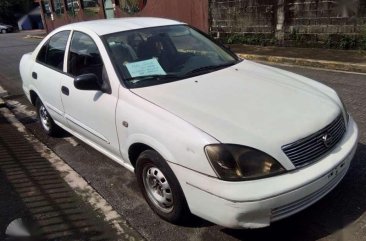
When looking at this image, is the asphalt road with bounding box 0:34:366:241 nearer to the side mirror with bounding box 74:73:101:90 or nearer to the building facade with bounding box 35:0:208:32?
the side mirror with bounding box 74:73:101:90

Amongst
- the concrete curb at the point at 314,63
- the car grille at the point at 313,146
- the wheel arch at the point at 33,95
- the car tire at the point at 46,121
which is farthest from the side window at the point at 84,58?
the concrete curb at the point at 314,63

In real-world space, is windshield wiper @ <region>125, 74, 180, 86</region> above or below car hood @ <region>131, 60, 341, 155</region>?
above

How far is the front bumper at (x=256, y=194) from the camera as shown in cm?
264

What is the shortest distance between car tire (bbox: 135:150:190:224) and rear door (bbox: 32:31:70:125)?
5.76ft

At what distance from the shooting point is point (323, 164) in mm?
2893

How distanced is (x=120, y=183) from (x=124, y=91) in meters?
1.11

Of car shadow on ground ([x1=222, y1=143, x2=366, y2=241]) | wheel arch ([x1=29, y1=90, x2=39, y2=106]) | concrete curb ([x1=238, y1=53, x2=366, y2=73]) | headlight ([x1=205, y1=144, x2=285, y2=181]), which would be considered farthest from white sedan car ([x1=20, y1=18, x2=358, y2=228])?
concrete curb ([x1=238, y1=53, x2=366, y2=73])

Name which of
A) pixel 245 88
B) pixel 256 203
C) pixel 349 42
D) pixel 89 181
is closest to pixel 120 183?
pixel 89 181

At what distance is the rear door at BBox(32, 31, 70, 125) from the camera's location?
4.74m

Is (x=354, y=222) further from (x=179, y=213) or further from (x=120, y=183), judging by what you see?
(x=120, y=183)

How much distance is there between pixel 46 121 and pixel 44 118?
2.6 inches

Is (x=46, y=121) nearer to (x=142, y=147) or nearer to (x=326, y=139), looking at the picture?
(x=142, y=147)

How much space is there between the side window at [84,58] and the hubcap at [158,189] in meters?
1.03

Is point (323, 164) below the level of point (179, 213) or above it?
above
